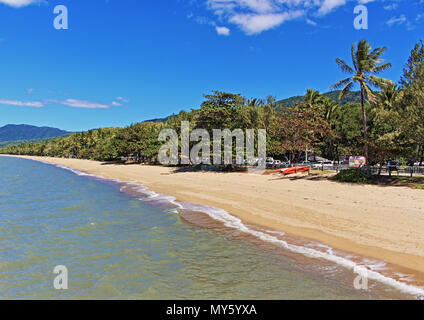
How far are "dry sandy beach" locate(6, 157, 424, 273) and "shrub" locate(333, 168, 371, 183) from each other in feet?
6.61

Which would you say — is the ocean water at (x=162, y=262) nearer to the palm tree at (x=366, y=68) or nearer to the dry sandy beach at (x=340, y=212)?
the dry sandy beach at (x=340, y=212)

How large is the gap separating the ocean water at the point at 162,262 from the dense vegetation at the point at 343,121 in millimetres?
18235

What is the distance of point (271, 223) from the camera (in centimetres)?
1462

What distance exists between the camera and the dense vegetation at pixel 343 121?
24.7 m

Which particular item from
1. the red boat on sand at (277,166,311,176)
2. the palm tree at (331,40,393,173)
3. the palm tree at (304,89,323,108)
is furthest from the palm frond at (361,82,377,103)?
the palm tree at (304,89,323,108)

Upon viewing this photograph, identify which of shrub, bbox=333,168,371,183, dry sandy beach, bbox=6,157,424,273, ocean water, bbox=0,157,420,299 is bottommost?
ocean water, bbox=0,157,420,299

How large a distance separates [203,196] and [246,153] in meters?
17.3

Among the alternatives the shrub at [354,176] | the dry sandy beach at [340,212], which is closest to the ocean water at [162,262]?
the dry sandy beach at [340,212]

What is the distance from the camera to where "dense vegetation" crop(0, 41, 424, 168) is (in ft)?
80.9

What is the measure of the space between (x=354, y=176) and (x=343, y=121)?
3025 centimetres

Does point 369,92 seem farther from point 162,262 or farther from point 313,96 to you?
point 313,96

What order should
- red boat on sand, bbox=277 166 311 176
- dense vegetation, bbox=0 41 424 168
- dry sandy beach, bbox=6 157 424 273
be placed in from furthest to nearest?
red boat on sand, bbox=277 166 311 176, dense vegetation, bbox=0 41 424 168, dry sandy beach, bbox=6 157 424 273

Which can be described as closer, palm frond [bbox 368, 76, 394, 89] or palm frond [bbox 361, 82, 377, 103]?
palm frond [bbox 368, 76, 394, 89]

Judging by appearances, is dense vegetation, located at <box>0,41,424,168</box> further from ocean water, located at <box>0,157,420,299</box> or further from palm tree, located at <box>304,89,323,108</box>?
ocean water, located at <box>0,157,420,299</box>
